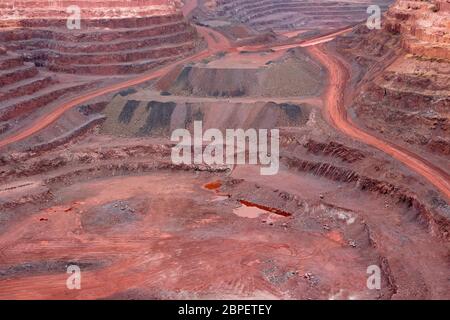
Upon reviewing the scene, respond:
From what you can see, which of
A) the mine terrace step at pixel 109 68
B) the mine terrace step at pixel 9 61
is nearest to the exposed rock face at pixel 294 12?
the mine terrace step at pixel 109 68

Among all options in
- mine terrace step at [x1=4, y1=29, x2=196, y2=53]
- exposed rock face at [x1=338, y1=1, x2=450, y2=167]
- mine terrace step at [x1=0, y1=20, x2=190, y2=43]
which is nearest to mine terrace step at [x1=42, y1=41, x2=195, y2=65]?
mine terrace step at [x1=4, y1=29, x2=196, y2=53]

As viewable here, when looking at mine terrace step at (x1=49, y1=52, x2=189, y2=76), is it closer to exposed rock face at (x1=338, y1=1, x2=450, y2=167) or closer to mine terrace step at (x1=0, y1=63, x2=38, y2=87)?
mine terrace step at (x1=0, y1=63, x2=38, y2=87)

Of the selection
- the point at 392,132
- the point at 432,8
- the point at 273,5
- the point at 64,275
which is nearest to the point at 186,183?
the point at 64,275

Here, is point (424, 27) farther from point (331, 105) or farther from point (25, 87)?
point (25, 87)

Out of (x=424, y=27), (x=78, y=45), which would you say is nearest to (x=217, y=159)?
(x=424, y=27)

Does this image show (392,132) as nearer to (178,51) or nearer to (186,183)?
(186,183)

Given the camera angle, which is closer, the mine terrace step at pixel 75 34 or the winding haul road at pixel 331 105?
the winding haul road at pixel 331 105

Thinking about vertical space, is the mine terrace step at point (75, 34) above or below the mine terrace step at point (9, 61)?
above

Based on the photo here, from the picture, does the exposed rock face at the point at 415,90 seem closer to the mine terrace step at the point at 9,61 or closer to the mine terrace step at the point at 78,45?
the mine terrace step at the point at 78,45
